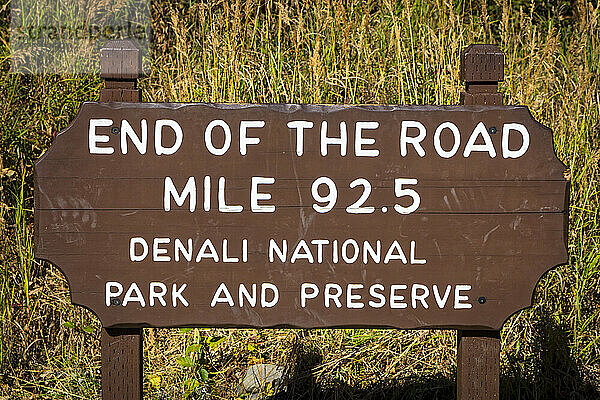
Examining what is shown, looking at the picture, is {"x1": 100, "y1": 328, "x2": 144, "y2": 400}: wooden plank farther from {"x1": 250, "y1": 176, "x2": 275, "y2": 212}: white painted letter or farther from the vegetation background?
the vegetation background

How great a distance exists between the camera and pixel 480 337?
1.97 metres

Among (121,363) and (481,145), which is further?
(121,363)

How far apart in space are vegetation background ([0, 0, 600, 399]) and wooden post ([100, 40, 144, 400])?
2.34 feet

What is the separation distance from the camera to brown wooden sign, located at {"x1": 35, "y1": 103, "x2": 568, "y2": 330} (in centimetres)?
188

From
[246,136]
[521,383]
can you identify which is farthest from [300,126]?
[521,383]

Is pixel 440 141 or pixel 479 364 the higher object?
pixel 440 141

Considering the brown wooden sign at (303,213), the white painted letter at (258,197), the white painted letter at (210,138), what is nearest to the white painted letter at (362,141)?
the brown wooden sign at (303,213)

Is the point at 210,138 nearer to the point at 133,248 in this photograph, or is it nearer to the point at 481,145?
the point at 133,248

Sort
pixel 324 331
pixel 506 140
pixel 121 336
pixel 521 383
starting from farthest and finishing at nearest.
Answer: pixel 324 331, pixel 521 383, pixel 121 336, pixel 506 140

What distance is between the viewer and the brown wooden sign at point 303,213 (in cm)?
188

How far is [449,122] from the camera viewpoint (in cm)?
188

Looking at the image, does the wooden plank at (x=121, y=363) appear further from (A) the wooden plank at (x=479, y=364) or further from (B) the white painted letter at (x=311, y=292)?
(A) the wooden plank at (x=479, y=364)

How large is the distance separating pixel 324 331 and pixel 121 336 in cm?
131

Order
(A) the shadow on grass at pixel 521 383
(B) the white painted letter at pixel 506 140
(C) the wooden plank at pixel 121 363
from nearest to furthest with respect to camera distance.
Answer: (B) the white painted letter at pixel 506 140
(C) the wooden plank at pixel 121 363
(A) the shadow on grass at pixel 521 383
